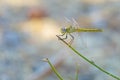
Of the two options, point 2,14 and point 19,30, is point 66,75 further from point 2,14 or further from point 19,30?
point 2,14

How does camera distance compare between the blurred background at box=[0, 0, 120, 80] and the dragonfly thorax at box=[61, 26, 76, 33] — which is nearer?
the dragonfly thorax at box=[61, 26, 76, 33]

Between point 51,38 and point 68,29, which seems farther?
point 51,38

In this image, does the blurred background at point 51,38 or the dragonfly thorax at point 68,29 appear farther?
the blurred background at point 51,38

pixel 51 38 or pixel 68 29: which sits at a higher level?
pixel 51 38

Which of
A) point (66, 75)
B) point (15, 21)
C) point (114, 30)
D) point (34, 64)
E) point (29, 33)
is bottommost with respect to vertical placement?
point (66, 75)

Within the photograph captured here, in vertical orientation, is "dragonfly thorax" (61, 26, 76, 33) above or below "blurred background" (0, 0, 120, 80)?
below

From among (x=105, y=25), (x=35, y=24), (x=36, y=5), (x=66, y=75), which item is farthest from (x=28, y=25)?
(x=66, y=75)

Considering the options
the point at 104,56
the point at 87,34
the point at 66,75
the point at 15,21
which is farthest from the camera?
the point at 15,21

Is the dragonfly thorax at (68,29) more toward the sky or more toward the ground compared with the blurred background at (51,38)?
more toward the ground
